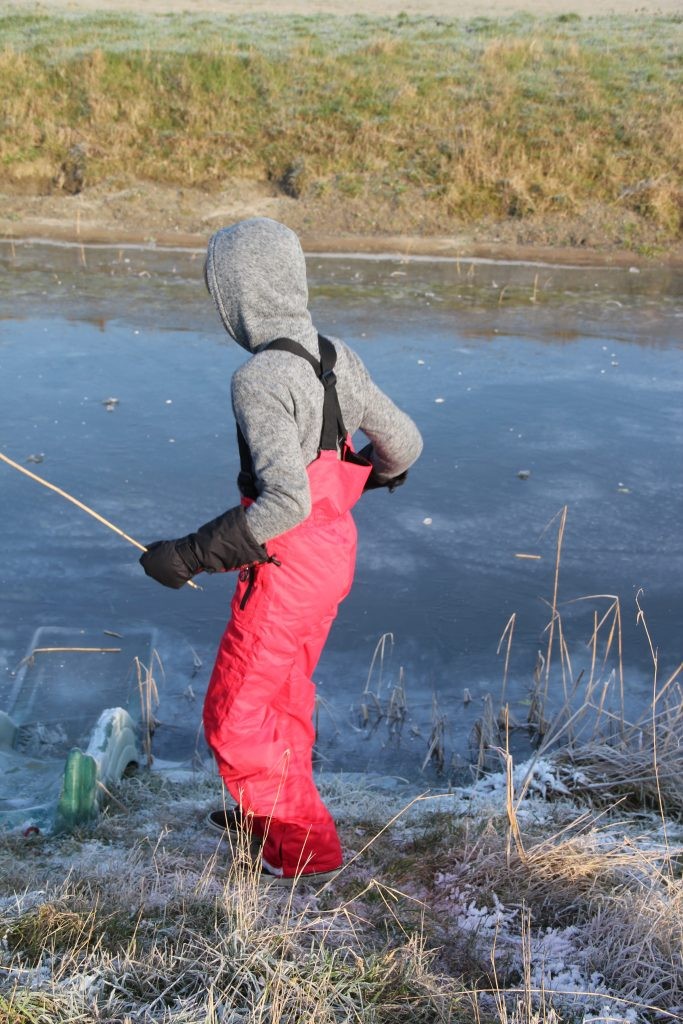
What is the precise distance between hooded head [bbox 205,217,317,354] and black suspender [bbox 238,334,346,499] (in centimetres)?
4

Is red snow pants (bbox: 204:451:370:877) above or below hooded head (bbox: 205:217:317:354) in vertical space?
below

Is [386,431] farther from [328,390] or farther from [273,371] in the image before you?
[273,371]

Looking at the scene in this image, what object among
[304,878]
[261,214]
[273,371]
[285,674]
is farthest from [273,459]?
[261,214]

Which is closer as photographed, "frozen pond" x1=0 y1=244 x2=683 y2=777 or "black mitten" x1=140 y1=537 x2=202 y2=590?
"black mitten" x1=140 y1=537 x2=202 y2=590

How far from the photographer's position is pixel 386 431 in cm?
333

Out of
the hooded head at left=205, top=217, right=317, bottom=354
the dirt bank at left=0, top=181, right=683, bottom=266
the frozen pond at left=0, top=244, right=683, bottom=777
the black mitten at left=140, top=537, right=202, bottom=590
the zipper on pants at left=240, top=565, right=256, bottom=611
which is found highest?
the hooded head at left=205, top=217, right=317, bottom=354

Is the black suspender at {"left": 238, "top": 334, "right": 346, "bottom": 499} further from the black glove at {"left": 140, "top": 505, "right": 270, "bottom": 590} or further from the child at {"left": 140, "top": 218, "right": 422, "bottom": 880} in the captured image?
the black glove at {"left": 140, "top": 505, "right": 270, "bottom": 590}

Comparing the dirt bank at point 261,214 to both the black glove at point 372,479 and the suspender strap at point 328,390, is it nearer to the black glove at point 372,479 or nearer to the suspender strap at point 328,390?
the black glove at point 372,479

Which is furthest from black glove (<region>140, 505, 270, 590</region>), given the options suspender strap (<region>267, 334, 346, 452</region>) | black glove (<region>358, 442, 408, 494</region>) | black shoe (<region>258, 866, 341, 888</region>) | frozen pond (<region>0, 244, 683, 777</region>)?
frozen pond (<region>0, 244, 683, 777</region>)

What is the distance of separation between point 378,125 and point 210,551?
45.8 feet

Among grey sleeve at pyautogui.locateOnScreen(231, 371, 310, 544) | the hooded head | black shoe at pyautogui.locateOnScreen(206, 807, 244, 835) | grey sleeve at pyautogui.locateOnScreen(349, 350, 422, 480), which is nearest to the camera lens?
grey sleeve at pyautogui.locateOnScreen(231, 371, 310, 544)

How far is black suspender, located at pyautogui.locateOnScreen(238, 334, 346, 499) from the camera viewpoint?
299cm

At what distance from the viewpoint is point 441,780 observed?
439cm

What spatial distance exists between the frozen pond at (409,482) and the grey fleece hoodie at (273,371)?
74.9 inches
